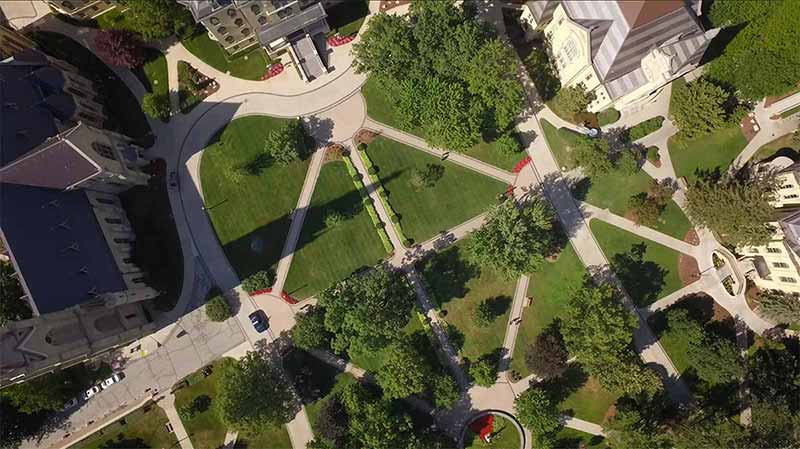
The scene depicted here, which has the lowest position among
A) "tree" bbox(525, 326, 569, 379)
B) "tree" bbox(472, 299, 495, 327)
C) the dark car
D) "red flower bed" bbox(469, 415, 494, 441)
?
"red flower bed" bbox(469, 415, 494, 441)

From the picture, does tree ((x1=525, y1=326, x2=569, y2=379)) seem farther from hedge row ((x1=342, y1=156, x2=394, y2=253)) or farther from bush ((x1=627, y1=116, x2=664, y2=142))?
bush ((x1=627, y1=116, x2=664, y2=142))

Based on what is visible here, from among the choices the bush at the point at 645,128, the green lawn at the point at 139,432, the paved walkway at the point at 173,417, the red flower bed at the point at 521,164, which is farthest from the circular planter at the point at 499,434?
the bush at the point at 645,128

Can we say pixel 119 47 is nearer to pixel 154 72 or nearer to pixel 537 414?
pixel 154 72

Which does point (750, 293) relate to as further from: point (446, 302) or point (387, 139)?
point (387, 139)

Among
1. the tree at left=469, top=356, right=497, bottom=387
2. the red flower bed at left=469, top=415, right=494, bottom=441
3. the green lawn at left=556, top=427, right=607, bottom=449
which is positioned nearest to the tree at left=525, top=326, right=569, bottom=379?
the tree at left=469, top=356, right=497, bottom=387

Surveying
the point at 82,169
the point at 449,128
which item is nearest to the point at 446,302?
the point at 449,128

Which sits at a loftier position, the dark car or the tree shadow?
the dark car

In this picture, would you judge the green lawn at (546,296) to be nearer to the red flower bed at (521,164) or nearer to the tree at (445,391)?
the tree at (445,391)
